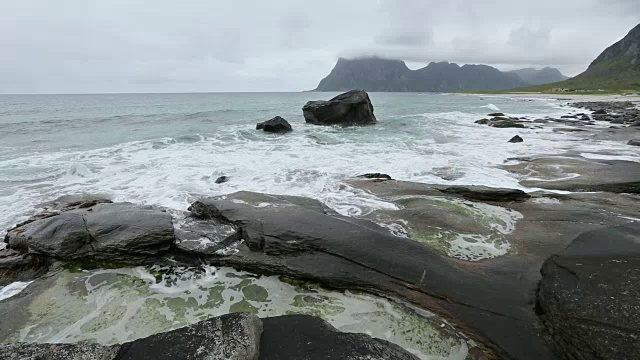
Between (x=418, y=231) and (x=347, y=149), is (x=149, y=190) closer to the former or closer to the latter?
(x=418, y=231)

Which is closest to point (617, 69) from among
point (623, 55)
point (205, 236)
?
point (623, 55)

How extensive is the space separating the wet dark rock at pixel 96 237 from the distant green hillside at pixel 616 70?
14683 centimetres

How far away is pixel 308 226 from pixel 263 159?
40.6ft

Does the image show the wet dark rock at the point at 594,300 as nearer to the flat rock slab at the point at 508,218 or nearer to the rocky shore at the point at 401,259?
the rocky shore at the point at 401,259

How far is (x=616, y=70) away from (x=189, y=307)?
19066 centimetres

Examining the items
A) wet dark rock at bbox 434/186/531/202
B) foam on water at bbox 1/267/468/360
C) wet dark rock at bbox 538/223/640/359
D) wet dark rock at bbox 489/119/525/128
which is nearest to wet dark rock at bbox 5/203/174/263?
foam on water at bbox 1/267/468/360

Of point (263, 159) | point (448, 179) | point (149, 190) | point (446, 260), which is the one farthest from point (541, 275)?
point (263, 159)

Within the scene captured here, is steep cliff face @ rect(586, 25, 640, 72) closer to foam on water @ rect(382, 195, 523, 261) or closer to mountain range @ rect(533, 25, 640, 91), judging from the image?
mountain range @ rect(533, 25, 640, 91)

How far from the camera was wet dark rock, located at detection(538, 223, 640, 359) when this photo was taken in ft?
13.5

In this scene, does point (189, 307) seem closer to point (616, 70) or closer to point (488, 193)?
point (488, 193)

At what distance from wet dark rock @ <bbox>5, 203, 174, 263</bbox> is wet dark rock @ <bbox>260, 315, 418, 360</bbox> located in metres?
4.65

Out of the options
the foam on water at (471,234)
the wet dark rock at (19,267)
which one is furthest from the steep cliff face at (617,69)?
the wet dark rock at (19,267)

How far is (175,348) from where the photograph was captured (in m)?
3.95

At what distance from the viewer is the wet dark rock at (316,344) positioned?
3.94 metres
